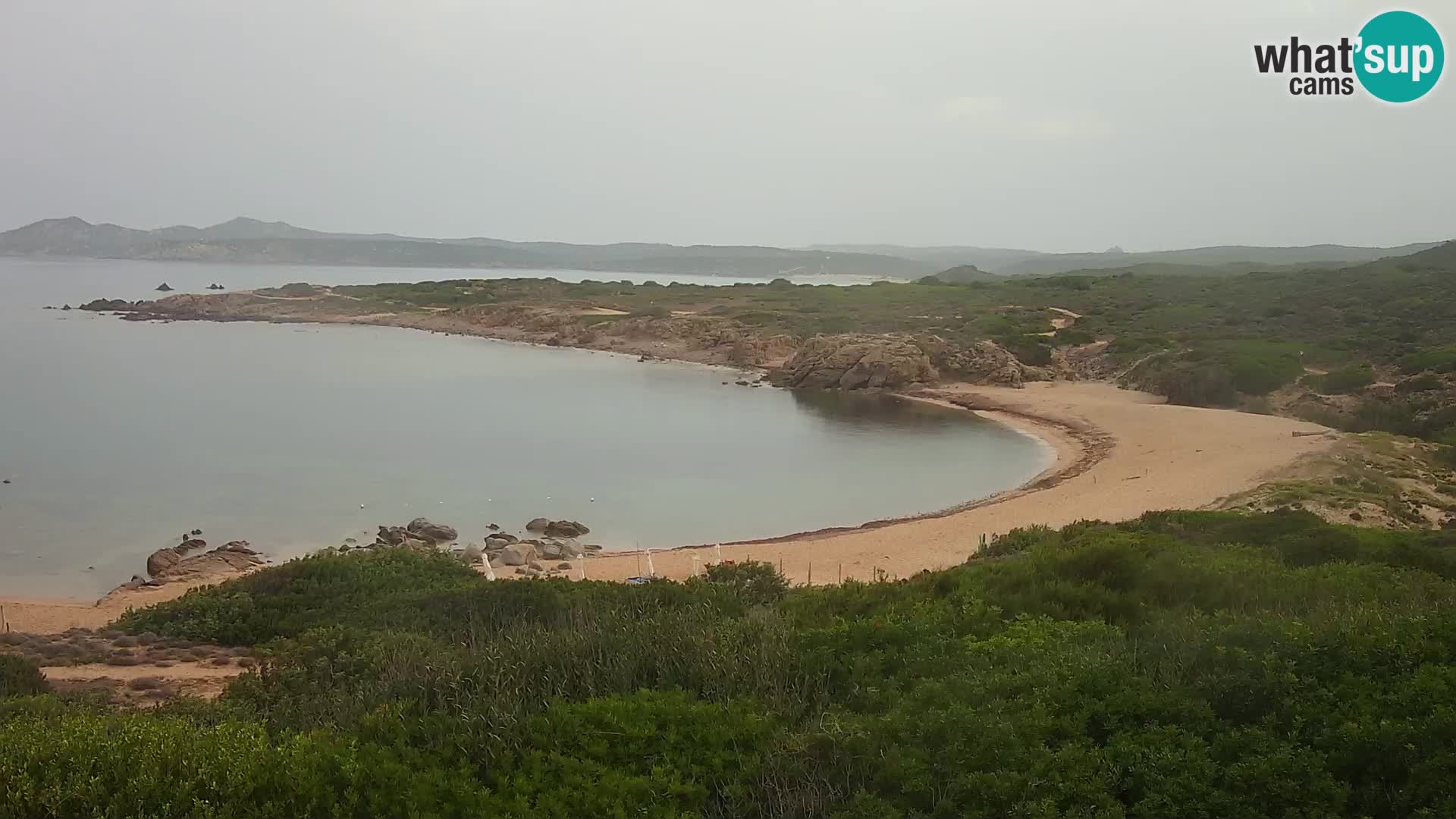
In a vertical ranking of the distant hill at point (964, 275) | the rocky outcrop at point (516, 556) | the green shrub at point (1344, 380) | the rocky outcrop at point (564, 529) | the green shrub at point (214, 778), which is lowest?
the rocky outcrop at point (564, 529)

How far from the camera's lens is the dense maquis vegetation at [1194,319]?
2850cm

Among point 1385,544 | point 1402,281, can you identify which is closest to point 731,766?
point 1385,544

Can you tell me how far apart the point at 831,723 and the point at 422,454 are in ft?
73.4

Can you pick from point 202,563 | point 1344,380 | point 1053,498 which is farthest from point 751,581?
point 1344,380

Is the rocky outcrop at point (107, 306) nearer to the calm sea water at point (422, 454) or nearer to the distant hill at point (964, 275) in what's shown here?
the calm sea water at point (422, 454)

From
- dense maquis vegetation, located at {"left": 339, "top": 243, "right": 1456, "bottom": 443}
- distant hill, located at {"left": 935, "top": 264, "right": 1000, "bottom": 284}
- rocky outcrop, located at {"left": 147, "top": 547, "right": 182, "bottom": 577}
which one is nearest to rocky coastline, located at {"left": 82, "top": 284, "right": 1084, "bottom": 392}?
dense maquis vegetation, located at {"left": 339, "top": 243, "right": 1456, "bottom": 443}

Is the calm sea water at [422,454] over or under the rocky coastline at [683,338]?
under

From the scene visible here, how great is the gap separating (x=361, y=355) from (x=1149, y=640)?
49203 mm

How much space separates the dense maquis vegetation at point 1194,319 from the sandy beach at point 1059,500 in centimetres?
338

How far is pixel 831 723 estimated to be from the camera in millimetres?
5340

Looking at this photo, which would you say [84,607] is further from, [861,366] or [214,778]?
[861,366]

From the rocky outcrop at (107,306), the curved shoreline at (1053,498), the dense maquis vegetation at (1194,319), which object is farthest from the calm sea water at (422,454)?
the rocky outcrop at (107,306)

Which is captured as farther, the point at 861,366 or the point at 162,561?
the point at 861,366

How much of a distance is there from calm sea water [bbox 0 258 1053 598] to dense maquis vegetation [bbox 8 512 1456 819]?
11.5 meters
